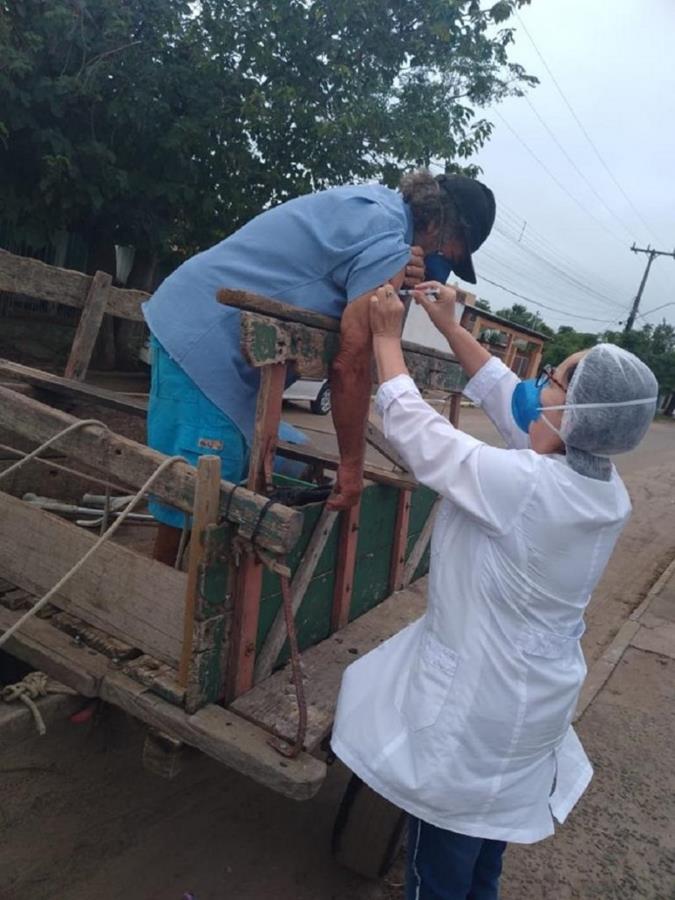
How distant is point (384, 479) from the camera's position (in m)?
2.88

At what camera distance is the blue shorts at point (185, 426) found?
2348 mm

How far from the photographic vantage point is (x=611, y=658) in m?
5.02

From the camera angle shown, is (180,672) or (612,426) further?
(180,672)

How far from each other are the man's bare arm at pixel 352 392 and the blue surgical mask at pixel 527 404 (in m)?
0.51

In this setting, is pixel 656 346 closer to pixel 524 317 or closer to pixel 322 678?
pixel 524 317

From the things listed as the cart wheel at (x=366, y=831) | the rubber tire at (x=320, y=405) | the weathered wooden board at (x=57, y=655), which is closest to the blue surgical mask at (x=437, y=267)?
the weathered wooden board at (x=57, y=655)

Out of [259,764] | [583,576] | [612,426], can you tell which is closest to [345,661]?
[259,764]

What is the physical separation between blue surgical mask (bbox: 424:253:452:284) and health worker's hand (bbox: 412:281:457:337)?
0.25 meters

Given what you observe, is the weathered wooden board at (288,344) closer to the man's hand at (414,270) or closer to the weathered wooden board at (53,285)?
the man's hand at (414,270)

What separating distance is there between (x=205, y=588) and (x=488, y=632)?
754 mm

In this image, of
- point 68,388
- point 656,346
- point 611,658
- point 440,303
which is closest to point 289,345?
point 440,303

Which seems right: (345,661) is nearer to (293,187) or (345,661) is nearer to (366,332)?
(366,332)

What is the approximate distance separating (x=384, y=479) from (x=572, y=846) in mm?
1798

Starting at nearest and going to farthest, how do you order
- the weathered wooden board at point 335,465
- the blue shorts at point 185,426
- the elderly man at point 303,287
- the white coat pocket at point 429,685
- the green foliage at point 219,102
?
the white coat pocket at point 429,685
the elderly man at point 303,287
the blue shorts at point 185,426
the weathered wooden board at point 335,465
the green foliage at point 219,102
